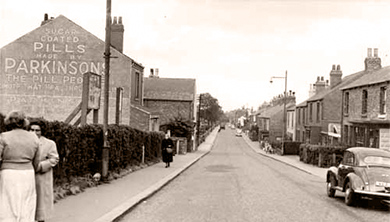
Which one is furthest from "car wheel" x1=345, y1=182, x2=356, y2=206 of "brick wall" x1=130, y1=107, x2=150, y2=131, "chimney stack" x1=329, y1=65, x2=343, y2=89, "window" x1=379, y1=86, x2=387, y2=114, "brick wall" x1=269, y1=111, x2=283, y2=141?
"brick wall" x1=269, y1=111, x2=283, y2=141

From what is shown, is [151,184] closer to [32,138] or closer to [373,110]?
[32,138]

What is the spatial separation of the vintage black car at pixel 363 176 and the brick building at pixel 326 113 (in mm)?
25819

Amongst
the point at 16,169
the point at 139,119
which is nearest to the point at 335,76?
the point at 139,119

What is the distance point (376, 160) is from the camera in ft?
43.5

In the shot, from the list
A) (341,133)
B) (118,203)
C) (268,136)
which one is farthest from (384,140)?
(268,136)

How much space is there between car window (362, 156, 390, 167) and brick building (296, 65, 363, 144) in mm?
26257

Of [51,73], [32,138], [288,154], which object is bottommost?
[288,154]

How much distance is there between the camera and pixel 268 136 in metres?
82.3

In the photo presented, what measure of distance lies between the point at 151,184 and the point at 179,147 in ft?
98.0

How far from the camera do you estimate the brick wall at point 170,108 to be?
182ft

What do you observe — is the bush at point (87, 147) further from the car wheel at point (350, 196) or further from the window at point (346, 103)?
the window at point (346, 103)

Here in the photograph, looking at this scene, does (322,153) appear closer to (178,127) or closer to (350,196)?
(178,127)

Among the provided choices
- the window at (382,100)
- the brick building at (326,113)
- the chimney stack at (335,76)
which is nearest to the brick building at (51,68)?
the window at (382,100)

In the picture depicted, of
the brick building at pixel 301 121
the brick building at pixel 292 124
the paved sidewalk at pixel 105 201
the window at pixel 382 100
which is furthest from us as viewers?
the brick building at pixel 292 124
